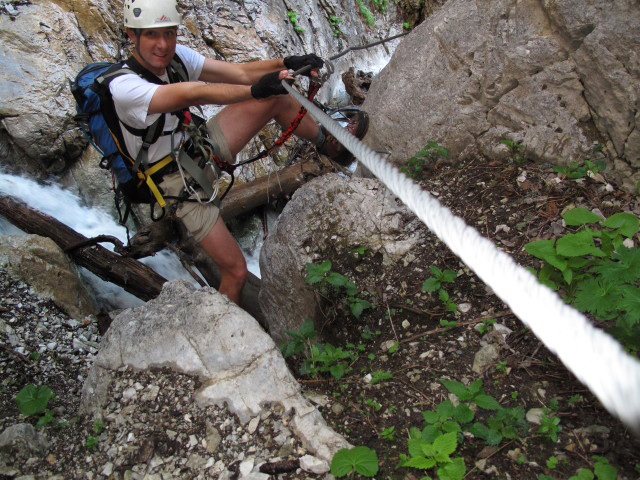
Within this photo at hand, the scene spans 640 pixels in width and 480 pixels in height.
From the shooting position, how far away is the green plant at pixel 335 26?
10.2m

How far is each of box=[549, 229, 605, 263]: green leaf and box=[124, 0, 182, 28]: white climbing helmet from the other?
9.95 feet

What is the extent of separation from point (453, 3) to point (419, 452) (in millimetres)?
3577

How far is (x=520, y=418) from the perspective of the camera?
1.92 m

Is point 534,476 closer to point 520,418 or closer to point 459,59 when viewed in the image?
point 520,418

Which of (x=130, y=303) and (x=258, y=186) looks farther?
(x=258, y=186)

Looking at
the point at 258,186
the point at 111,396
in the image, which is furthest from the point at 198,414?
the point at 258,186

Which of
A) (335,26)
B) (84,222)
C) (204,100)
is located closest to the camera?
(204,100)

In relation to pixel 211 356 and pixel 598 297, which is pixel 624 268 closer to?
pixel 598 297

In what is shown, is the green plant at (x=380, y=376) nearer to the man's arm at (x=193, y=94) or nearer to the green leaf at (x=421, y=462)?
the green leaf at (x=421, y=462)

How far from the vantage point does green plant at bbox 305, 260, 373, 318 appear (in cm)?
300

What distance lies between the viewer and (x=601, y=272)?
2.02 m

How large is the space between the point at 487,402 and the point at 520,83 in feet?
8.25

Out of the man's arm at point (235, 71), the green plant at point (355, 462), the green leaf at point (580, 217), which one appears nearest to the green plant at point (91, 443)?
the green plant at point (355, 462)

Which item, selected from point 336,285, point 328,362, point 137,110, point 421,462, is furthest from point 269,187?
point 421,462
